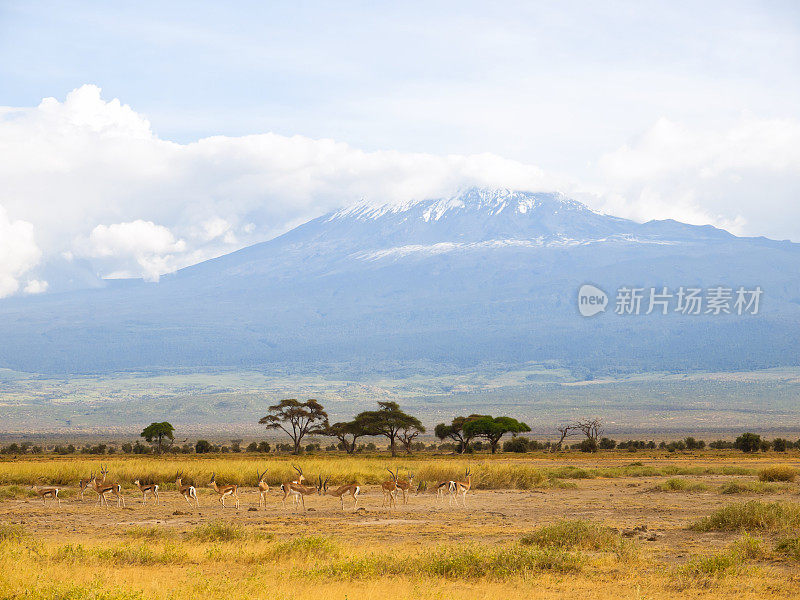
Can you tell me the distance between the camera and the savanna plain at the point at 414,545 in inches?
463

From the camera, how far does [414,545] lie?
51.2 feet

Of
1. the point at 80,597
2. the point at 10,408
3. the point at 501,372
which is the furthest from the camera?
the point at 501,372

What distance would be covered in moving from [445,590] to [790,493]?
15.9 m

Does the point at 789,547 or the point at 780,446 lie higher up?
the point at 789,547

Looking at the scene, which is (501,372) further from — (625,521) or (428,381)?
(625,521)

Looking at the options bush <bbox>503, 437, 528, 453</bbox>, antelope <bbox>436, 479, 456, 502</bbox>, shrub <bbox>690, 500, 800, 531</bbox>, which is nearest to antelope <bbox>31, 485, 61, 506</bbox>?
antelope <bbox>436, 479, 456, 502</bbox>

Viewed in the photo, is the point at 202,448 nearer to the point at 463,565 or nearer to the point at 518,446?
the point at 518,446

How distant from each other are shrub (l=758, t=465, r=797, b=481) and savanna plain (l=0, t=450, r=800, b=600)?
2138 mm

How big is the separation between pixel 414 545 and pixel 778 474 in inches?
682

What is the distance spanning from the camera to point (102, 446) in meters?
62.1

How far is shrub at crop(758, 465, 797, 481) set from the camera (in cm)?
2820

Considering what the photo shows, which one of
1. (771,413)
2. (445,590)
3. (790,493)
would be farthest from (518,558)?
(771,413)

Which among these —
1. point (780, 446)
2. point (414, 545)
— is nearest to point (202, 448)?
point (780, 446)

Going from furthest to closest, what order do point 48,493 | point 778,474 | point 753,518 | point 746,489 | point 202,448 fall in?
point 202,448, point 778,474, point 746,489, point 48,493, point 753,518
